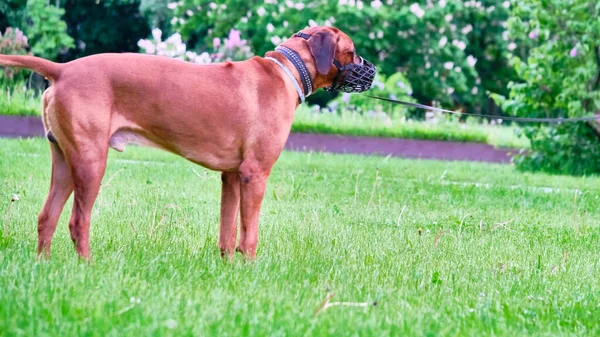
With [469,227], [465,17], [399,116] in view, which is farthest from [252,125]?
[465,17]

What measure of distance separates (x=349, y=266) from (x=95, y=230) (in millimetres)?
1839

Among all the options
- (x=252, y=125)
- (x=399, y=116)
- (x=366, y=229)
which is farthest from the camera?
(x=399, y=116)

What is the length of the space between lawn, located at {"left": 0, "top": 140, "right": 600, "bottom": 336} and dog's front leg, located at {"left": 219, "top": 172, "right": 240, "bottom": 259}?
0.34 feet

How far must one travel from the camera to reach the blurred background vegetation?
43.9 ft

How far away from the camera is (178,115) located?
4.88m

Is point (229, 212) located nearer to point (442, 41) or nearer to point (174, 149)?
point (174, 149)

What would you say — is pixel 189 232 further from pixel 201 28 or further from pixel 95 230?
pixel 201 28

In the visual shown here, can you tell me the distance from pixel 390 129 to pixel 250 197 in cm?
1113

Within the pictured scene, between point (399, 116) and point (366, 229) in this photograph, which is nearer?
point (366, 229)

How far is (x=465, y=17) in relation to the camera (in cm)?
2545

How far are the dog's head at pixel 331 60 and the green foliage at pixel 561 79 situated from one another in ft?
26.6

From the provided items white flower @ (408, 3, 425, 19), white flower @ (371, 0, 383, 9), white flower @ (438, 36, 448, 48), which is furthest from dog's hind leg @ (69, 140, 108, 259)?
white flower @ (438, 36, 448, 48)

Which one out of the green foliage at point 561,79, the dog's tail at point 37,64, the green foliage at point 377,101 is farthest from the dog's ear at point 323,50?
the green foliage at point 377,101

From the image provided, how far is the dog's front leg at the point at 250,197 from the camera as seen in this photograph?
5.00 m
